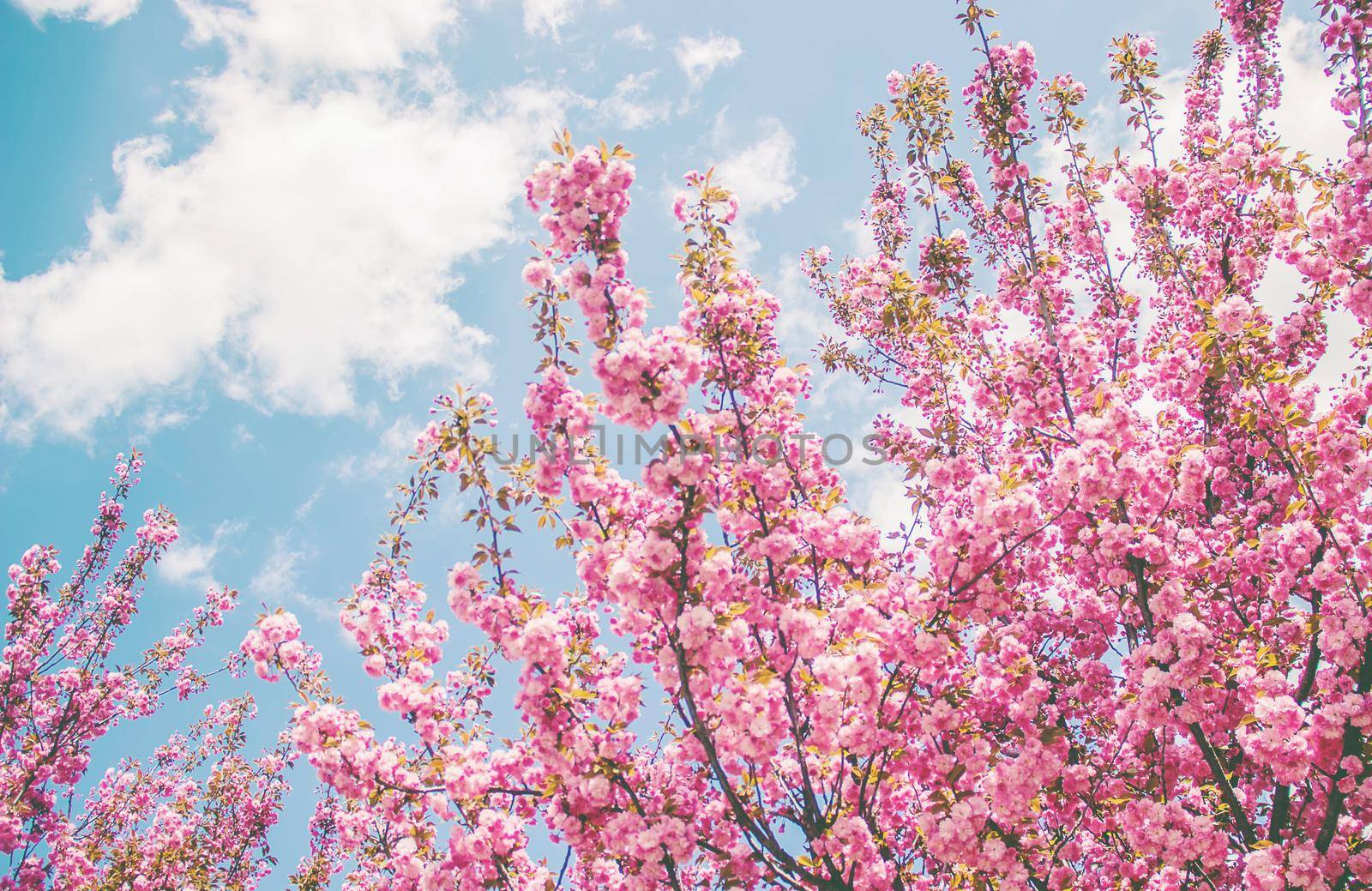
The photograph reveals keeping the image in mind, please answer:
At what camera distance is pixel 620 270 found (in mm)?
5062

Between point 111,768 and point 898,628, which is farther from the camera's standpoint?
point 111,768

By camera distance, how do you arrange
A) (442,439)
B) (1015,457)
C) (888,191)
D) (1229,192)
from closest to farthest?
(442,439)
(1015,457)
(1229,192)
(888,191)

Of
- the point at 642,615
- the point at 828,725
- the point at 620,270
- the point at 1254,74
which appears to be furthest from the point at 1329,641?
the point at 1254,74

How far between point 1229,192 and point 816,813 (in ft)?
25.0

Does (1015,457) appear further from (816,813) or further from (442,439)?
(442,439)

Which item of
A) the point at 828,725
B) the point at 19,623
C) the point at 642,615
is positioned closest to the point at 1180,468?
the point at 828,725

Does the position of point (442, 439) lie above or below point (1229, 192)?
below

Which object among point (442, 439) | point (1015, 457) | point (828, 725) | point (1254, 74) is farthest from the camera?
point (1254, 74)

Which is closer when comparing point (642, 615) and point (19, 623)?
point (642, 615)

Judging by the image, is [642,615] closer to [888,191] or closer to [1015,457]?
[1015,457]

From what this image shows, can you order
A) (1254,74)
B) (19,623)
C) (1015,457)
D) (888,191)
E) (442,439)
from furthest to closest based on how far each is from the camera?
(888,191) → (19,623) → (1254,74) → (1015,457) → (442,439)

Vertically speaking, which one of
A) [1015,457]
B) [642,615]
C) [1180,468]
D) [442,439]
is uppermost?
[1015,457]

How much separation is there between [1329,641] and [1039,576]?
229cm

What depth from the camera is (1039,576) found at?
707cm
